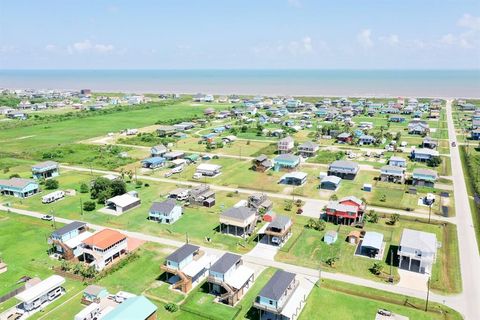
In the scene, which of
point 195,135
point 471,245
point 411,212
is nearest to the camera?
point 471,245

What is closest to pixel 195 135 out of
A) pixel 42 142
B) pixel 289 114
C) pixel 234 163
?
pixel 234 163

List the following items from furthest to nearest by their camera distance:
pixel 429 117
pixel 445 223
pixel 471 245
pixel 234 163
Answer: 1. pixel 429 117
2. pixel 234 163
3. pixel 445 223
4. pixel 471 245

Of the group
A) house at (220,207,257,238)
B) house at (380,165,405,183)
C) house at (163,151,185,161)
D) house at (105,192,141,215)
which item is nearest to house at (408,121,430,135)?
house at (380,165,405,183)

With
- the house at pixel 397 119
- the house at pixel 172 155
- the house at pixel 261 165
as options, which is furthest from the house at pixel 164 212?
the house at pixel 397 119

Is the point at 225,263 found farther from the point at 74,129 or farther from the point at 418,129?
the point at 74,129

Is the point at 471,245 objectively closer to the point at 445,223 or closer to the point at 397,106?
the point at 445,223

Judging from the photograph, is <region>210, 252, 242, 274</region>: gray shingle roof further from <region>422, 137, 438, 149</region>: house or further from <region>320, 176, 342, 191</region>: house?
<region>422, 137, 438, 149</region>: house

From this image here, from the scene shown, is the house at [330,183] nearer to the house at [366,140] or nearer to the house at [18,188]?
the house at [366,140]
